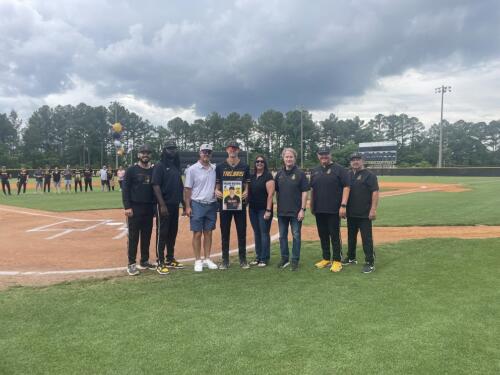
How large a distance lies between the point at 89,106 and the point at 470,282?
114277mm

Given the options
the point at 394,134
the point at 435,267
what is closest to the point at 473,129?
the point at 394,134

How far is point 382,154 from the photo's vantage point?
72875 millimetres

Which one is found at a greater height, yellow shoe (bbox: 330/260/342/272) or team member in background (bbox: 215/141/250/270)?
team member in background (bbox: 215/141/250/270)

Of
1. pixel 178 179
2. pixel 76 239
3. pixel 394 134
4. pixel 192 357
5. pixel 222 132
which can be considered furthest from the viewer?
pixel 394 134

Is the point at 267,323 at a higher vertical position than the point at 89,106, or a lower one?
lower

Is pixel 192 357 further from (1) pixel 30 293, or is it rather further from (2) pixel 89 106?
(2) pixel 89 106

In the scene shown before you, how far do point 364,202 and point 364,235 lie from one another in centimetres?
53

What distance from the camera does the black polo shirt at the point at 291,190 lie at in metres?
6.38

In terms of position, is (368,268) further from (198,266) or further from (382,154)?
(382,154)

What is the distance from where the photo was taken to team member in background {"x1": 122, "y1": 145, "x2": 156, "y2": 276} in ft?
20.7

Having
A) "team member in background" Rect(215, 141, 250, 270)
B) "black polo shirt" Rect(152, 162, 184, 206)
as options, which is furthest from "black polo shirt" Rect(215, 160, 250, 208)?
"black polo shirt" Rect(152, 162, 184, 206)

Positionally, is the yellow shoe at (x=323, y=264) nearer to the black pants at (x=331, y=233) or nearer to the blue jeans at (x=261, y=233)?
the black pants at (x=331, y=233)

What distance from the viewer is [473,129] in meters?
113

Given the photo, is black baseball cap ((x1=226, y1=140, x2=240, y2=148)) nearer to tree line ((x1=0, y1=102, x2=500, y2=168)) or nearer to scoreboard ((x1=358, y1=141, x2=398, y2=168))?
scoreboard ((x1=358, y1=141, x2=398, y2=168))
